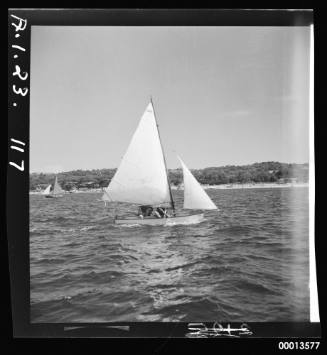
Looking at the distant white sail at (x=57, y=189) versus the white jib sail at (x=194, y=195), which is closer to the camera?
the distant white sail at (x=57, y=189)

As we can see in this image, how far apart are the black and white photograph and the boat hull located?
17.6 inches

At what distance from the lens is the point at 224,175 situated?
4.77m

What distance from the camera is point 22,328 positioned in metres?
4.61

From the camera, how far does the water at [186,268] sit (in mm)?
4547

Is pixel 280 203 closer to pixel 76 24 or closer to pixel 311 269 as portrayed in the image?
pixel 311 269

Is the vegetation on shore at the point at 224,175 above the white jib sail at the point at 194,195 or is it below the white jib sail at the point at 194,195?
above

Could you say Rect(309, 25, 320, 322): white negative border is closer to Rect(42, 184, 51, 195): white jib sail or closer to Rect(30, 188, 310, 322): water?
Rect(30, 188, 310, 322): water

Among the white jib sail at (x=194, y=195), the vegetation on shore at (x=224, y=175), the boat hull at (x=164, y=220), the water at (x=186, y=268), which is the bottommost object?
the water at (x=186, y=268)

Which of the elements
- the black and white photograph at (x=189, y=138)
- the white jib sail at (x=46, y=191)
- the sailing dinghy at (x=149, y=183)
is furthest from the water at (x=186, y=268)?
the sailing dinghy at (x=149, y=183)

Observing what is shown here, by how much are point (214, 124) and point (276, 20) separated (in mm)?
1921

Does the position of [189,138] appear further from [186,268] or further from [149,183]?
[186,268]

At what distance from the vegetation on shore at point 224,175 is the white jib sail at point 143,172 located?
372 millimetres

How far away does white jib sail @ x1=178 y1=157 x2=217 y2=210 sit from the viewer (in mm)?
4805

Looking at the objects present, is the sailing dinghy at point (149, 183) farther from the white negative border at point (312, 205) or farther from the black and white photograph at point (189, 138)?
the white negative border at point (312, 205)
